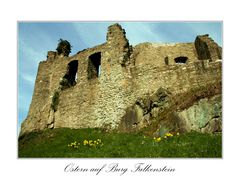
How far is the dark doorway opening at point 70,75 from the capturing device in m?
24.0

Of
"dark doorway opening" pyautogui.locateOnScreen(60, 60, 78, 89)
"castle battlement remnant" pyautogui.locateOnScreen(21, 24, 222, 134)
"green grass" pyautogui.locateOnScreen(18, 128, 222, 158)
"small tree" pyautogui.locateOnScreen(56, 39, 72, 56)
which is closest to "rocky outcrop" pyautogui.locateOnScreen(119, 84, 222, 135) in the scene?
"castle battlement remnant" pyautogui.locateOnScreen(21, 24, 222, 134)

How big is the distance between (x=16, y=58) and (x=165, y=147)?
6.17 m

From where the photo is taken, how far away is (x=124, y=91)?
18859mm

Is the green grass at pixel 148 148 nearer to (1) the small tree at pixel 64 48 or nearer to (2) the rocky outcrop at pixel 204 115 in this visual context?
(2) the rocky outcrop at pixel 204 115

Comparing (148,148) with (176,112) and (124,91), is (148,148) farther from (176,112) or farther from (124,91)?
(124,91)

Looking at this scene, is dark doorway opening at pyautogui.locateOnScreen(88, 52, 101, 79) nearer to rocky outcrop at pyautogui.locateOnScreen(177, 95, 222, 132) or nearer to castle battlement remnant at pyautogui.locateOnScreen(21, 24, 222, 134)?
castle battlement remnant at pyautogui.locateOnScreen(21, 24, 222, 134)

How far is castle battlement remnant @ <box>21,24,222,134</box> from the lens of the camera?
1431 cm

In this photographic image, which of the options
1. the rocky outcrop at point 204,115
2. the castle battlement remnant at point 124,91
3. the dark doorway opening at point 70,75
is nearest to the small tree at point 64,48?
the castle battlement remnant at point 124,91

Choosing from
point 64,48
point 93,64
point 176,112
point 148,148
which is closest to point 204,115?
point 176,112

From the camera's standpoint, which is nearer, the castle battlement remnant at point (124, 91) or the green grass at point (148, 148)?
the green grass at point (148, 148)

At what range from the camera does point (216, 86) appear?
15.0 meters
